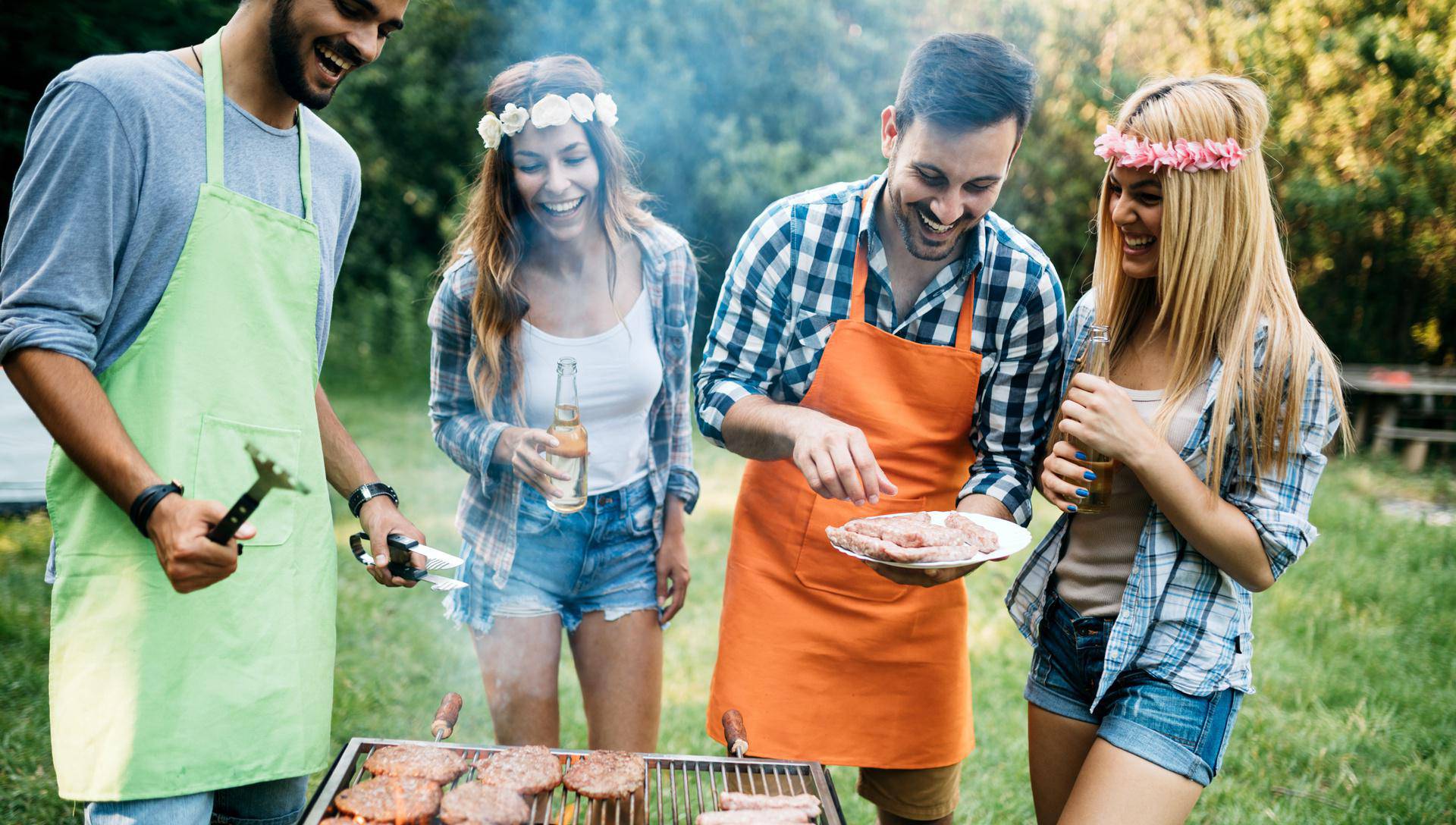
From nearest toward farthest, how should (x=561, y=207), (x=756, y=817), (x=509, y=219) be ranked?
1. (x=756, y=817)
2. (x=561, y=207)
3. (x=509, y=219)

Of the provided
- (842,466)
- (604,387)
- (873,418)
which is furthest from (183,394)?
(873,418)

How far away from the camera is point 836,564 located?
279 cm

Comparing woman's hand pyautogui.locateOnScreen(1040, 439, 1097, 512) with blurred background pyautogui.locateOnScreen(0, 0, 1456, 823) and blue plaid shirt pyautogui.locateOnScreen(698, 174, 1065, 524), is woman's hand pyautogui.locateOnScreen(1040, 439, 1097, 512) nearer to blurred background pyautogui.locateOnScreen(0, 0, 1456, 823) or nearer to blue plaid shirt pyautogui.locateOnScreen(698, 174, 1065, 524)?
blue plaid shirt pyautogui.locateOnScreen(698, 174, 1065, 524)

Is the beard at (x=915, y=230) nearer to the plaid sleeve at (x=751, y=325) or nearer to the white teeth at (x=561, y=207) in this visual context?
the plaid sleeve at (x=751, y=325)

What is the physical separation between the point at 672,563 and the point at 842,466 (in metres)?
0.96

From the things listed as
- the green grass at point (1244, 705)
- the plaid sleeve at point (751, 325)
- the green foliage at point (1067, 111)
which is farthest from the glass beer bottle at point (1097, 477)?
the green foliage at point (1067, 111)

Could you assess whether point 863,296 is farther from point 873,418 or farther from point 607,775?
point 607,775

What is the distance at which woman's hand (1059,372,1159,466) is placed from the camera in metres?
2.21

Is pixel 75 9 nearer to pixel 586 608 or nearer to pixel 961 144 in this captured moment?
pixel 586 608

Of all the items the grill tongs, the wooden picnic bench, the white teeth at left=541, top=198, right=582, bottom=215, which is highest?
the white teeth at left=541, top=198, right=582, bottom=215

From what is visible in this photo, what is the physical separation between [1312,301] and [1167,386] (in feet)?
41.6

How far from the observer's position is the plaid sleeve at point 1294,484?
7.29 feet

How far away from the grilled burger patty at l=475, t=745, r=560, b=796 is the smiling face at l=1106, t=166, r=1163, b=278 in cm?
176

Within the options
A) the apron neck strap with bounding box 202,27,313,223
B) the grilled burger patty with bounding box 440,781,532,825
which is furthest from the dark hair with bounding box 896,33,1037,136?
the grilled burger patty with bounding box 440,781,532,825
